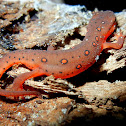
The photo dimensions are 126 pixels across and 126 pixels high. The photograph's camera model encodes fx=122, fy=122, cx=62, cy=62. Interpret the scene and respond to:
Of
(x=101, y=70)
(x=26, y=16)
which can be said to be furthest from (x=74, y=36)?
(x=26, y=16)

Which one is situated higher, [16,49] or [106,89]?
[16,49]

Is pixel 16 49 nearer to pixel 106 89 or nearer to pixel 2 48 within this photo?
pixel 2 48

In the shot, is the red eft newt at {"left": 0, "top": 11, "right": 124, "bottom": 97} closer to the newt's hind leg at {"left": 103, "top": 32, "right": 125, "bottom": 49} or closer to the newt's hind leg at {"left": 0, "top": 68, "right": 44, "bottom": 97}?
the newt's hind leg at {"left": 0, "top": 68, "right": 44, "bottom": 97}

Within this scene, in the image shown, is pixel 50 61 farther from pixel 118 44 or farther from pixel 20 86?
pixel 118 44

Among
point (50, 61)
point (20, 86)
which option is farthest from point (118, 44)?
point (20, 86)

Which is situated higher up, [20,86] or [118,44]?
[118,44]

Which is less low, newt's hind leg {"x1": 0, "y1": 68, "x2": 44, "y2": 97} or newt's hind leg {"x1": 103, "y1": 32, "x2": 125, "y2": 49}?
newt's hind leg {"x1": 103, "y1": 32, "x2": 125, "y2": 49}

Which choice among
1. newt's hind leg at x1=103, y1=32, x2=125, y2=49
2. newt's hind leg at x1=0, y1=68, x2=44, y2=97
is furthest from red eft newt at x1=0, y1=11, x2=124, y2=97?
newt's hind leg at x1=103, y1=32, x2=125, y2=49

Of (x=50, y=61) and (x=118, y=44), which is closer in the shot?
(x=50, y=61)
